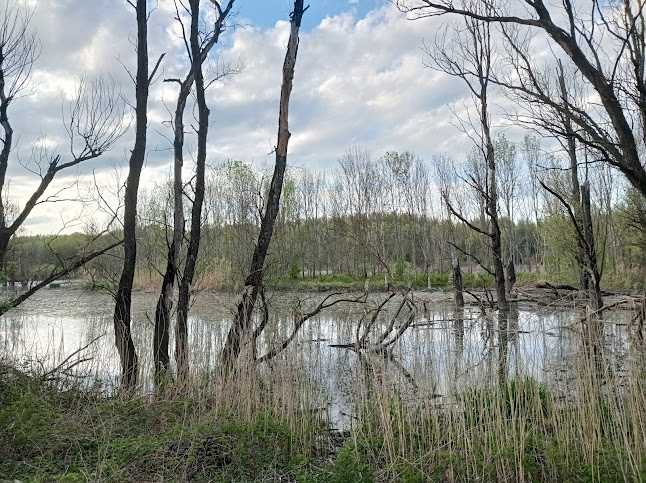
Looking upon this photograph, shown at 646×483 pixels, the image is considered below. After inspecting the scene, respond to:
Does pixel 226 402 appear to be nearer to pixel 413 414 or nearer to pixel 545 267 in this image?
pixel 413 414

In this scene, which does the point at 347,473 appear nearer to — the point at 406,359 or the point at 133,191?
the point at 406,359

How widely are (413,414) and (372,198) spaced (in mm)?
24342

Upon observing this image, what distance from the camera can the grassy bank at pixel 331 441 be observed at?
3.06 meters

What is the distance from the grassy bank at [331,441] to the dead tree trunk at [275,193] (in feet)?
5.37

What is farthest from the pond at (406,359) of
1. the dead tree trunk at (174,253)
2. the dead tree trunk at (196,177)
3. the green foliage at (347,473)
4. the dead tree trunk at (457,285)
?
the dead tree trunk at (457,285)

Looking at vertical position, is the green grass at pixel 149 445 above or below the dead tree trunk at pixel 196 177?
below

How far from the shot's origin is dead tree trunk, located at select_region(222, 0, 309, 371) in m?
5.93

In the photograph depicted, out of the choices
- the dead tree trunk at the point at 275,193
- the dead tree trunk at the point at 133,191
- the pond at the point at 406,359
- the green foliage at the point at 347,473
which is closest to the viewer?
the green foliage at the point at 347,473

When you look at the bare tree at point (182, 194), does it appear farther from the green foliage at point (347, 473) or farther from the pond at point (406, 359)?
the green foliage at point (347, 473)

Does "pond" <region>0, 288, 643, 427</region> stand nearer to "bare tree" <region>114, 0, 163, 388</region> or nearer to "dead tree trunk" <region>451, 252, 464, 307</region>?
"bare tree" <region>114, 0, 163, 388</region>

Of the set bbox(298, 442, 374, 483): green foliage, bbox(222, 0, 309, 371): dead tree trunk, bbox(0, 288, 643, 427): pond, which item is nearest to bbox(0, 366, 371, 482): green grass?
bbox(298, 442, 374, 483): green foliage

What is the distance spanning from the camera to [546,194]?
27766 mm

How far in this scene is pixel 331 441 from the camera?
4203 mm

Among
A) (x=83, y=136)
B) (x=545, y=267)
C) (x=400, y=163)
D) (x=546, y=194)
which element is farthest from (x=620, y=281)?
(x=83, y=136)
